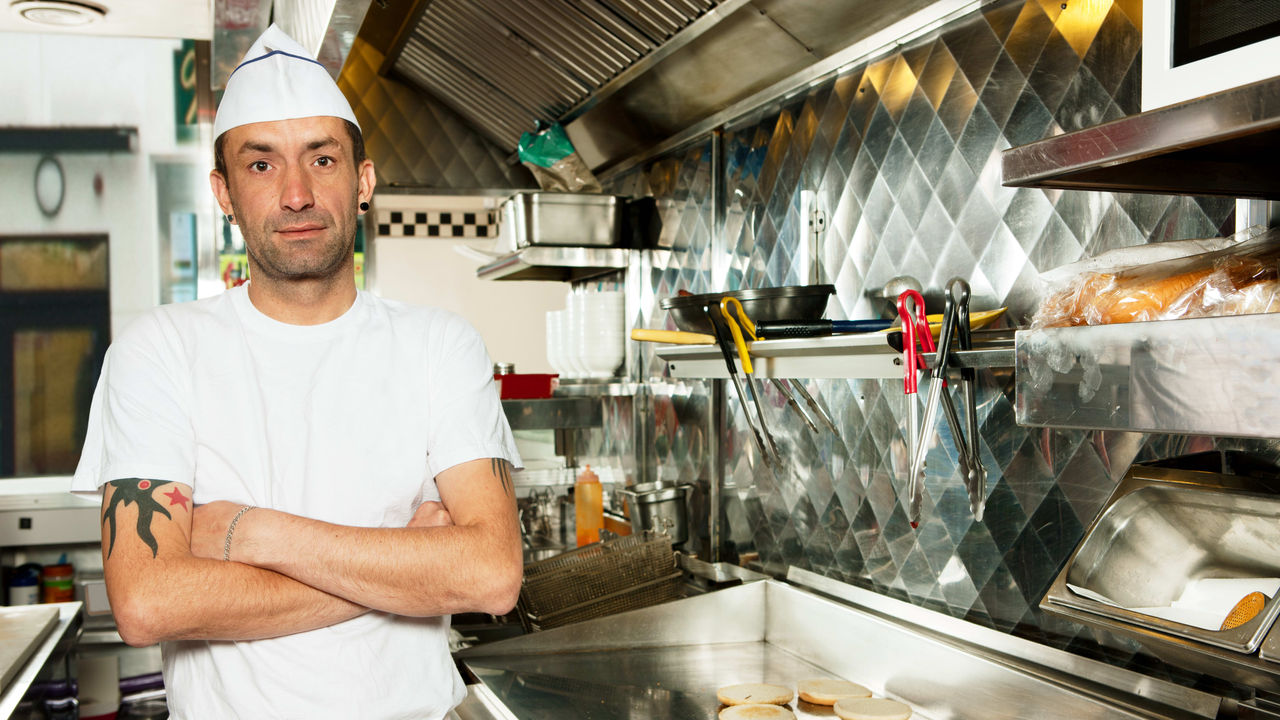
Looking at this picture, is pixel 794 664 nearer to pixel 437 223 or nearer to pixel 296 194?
pixel 296 194

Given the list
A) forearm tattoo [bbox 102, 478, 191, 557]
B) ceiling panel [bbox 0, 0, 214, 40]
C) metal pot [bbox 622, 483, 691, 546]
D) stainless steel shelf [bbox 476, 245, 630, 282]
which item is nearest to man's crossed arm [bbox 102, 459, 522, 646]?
forearm tattoo [bbox 102, 478, 191, 557]

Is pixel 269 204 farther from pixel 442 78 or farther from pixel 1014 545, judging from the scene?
pixel 442 78

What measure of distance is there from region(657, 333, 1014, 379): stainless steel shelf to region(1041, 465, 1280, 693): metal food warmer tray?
26 cm

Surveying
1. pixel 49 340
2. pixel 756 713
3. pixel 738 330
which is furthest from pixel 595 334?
pixel 49 340

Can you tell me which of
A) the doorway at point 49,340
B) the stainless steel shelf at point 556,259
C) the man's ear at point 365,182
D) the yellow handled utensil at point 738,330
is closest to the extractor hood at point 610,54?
the stainless steel shelf at point 556,259

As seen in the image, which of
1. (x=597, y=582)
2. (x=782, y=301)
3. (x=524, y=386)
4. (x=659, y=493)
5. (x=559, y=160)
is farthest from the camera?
(x=524, y=386)

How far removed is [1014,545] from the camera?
5.86 feet

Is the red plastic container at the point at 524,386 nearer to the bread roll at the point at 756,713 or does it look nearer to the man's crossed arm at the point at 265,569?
the bread roll at the point at 756,713

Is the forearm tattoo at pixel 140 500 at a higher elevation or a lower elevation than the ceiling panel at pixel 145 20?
lower

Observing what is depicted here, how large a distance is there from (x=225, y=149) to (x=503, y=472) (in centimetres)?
61

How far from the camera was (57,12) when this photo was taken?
10.2ft

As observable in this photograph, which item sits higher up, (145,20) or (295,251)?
(145,20)

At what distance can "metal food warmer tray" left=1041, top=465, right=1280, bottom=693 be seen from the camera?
3.73 ft

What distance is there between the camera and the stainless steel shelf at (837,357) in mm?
1480
